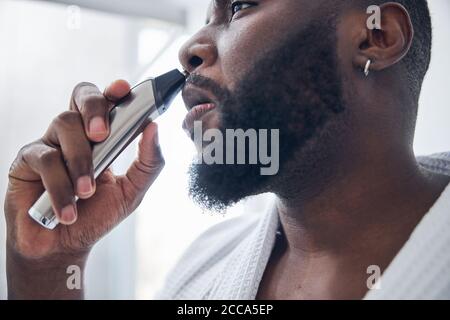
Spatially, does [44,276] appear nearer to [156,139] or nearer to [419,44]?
[156,139]

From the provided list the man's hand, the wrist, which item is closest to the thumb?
the man's hand

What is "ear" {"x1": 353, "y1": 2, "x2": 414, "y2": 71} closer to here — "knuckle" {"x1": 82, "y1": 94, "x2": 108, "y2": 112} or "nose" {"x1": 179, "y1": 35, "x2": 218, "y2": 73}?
"nose" {"x1": 179, "y1": 35, "x2": 218, "y2": 73}

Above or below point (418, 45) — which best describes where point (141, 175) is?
below

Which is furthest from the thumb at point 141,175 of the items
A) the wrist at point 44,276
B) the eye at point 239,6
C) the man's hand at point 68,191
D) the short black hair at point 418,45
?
the short black hair at point 418,45

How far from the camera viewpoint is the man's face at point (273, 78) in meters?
0.59

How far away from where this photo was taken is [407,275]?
0.52 metres

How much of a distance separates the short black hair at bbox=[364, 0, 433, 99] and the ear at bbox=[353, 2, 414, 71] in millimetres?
20

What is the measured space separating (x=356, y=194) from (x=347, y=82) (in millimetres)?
141

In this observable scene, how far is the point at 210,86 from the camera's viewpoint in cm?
59

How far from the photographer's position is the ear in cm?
60

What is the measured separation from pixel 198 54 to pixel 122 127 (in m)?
0.13

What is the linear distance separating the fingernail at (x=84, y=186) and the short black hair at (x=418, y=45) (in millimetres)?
416

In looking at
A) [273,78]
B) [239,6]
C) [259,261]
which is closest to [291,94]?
[273,78]

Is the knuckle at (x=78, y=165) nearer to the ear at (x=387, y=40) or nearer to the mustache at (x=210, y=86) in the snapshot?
the mustache at (x=210, y=86)
